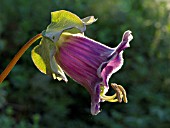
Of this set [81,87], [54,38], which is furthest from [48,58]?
[81,87]

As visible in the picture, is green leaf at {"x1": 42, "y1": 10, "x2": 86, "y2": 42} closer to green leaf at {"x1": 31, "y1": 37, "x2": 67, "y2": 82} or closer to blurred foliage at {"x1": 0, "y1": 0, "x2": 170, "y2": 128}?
green leaf at {"x1": 31, "y1": 37, "x2": 67, "y2": 82}

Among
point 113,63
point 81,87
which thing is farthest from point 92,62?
point 81,87

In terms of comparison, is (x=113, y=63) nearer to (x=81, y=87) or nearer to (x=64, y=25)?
(x=64, y=25)

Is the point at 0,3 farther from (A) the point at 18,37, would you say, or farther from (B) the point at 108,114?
(B) the point at 108,114

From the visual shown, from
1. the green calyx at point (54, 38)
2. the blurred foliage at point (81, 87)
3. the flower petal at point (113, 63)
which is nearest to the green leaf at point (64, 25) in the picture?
the green calyx at point (54, 38)

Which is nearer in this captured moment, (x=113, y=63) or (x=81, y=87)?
(x=113, y=63)

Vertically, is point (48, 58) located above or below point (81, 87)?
above

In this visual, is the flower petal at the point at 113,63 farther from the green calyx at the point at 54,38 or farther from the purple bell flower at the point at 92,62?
the green calyx at the point at 54,38
